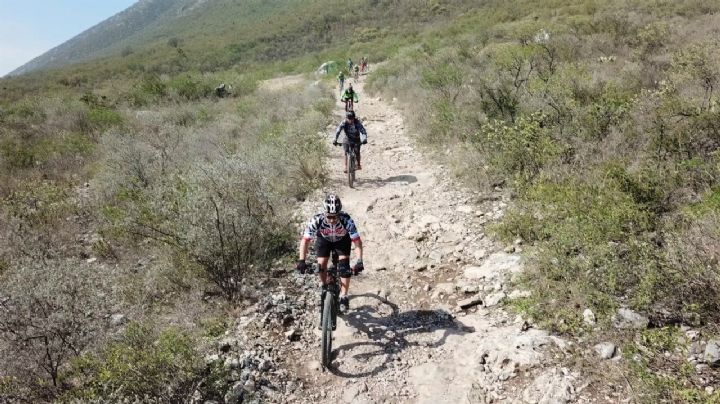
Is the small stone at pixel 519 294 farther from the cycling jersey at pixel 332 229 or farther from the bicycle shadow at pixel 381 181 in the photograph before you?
the bicycle shadow at pixel 381 181

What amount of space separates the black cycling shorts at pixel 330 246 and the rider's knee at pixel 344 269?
132 millimetres

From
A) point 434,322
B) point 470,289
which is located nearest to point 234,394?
point 434,322

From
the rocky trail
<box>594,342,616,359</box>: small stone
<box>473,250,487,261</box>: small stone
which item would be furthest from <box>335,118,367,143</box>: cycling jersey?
<box>594,342,616,359</box>: small stone

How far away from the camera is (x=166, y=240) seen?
7102mm

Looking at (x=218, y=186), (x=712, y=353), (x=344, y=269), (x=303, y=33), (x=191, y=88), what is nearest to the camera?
(x=712, y=353)

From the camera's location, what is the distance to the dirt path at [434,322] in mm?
4781

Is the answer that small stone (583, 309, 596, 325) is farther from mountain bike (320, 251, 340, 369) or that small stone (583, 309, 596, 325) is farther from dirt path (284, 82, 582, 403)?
mountain bike (320, 251, 340, 369)

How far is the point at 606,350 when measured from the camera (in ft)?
14.9

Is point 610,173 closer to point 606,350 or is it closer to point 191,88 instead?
point 606,350

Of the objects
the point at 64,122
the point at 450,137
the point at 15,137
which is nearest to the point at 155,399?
the point at 450,137

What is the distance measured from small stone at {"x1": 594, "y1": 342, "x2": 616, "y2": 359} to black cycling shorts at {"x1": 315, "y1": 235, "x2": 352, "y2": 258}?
3100mm

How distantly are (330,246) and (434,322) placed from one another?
179cm

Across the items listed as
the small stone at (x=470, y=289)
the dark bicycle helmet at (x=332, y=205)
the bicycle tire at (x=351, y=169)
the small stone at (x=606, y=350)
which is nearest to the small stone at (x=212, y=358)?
the dark bicycle helmet at (x=332, y=205)

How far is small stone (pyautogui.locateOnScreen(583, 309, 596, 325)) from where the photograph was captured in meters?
4.96
